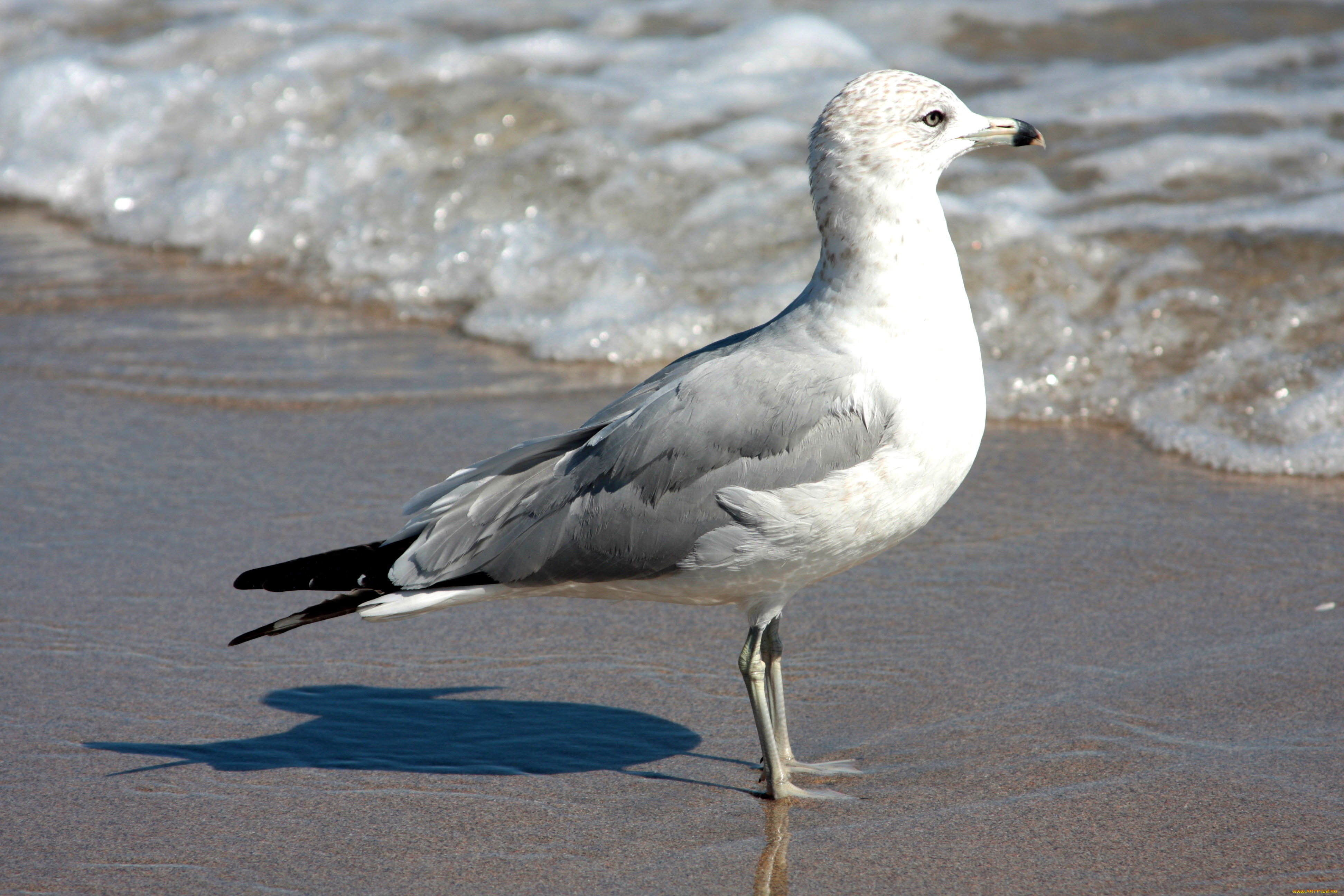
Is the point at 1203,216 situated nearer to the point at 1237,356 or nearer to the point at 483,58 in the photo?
the point at 1237,356

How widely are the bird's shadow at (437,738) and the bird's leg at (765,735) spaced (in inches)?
11.9

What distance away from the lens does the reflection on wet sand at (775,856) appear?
2.87m

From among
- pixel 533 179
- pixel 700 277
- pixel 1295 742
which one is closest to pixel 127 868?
pixel 1295 742

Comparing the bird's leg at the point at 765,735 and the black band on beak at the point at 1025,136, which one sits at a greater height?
the black band on beak at the point at 1025,136

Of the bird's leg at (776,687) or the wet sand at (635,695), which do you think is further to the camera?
the bird's leg at (776,687)

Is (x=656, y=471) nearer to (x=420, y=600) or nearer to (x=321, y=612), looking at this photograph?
(x=420, y=600)

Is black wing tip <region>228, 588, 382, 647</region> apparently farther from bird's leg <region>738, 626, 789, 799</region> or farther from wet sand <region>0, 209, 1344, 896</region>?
bird's leg <region>738, 626, 789, 799</region>

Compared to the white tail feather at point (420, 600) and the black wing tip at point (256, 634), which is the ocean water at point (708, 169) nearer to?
the white tail feather at point (420, 600)

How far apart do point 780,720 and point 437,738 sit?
90 centimetres

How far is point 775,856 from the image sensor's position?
3016 mm

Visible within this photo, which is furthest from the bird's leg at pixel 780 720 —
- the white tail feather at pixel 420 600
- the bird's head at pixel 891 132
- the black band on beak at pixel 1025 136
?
the black band on beak at pixel 1025 136

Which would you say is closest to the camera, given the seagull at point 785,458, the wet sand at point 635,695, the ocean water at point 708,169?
the wet sand at point 635,695

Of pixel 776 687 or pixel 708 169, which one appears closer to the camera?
pixel 776 687

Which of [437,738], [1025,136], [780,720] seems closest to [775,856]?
[780,720]
